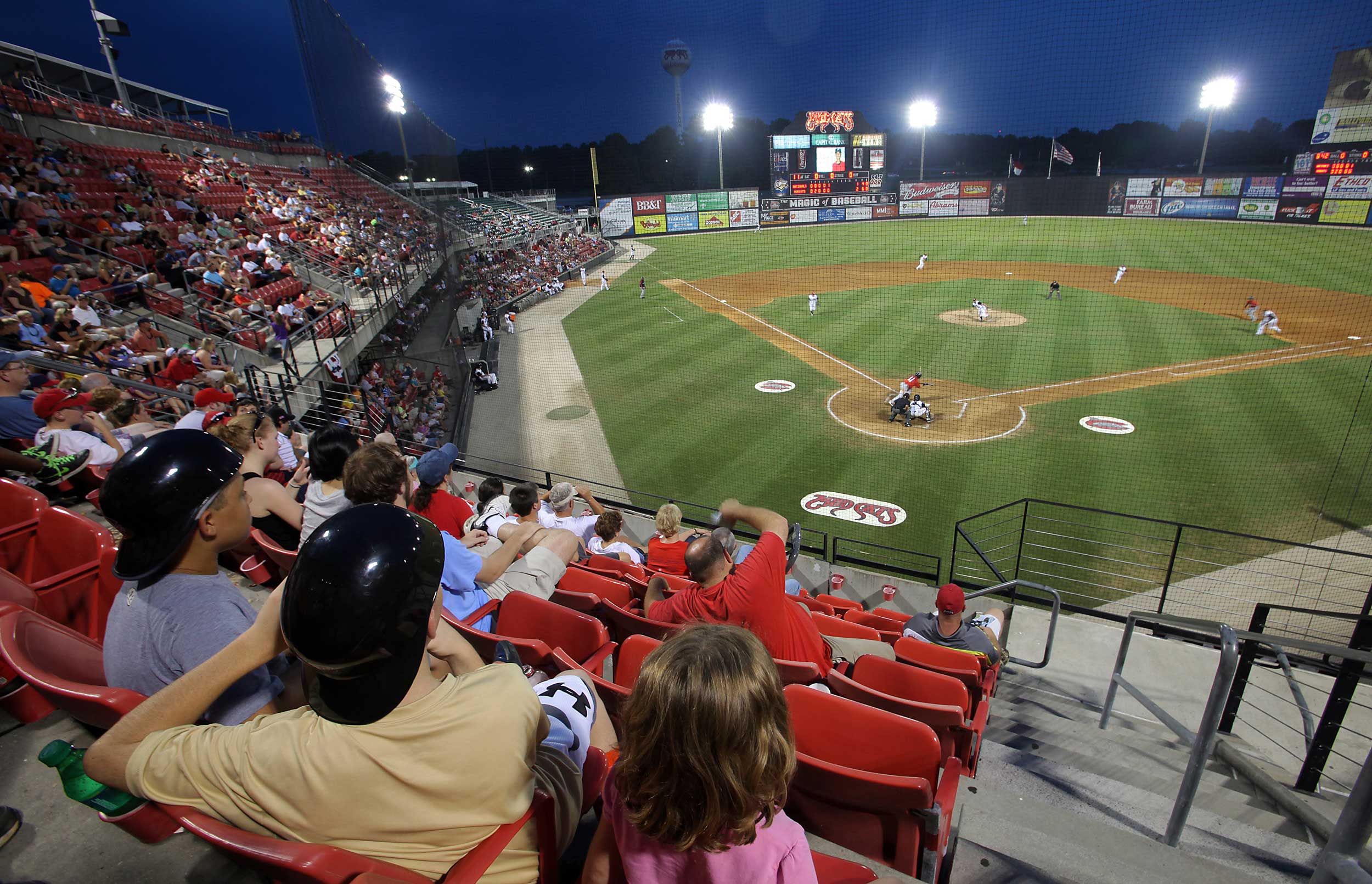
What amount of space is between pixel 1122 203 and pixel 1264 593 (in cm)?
4714

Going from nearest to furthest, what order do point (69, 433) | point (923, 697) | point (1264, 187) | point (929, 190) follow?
point (923, 697)
point (69, 433)
point (1264, 187)
point (929, 190)

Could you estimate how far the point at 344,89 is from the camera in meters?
11.8

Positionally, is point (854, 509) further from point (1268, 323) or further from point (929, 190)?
point (929, 190)

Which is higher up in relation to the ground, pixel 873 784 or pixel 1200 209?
pixel 1200 209

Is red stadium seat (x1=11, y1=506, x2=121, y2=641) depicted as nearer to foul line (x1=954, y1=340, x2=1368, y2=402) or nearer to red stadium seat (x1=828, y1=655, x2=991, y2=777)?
red stadium seat (x1=828, y1=655, x2=991, y2=777)

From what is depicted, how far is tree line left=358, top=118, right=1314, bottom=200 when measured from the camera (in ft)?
142

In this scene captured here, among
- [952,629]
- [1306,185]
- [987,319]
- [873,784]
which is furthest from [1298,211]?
[873,784]

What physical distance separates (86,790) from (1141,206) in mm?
56099

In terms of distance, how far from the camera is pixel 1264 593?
8.30 metres

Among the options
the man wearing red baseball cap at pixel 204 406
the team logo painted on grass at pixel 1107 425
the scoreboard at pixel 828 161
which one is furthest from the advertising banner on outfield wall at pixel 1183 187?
the man wearing red baseball cap at pixel 204 406

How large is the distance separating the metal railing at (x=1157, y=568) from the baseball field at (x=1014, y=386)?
1.73 feet

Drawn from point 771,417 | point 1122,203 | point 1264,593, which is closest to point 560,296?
point 771,417

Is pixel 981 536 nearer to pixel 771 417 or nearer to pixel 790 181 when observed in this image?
pixel 771 417

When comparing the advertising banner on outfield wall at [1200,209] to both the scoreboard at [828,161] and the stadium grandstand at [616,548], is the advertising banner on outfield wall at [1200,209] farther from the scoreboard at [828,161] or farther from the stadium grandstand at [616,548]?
the scoreboard at [828,161]
